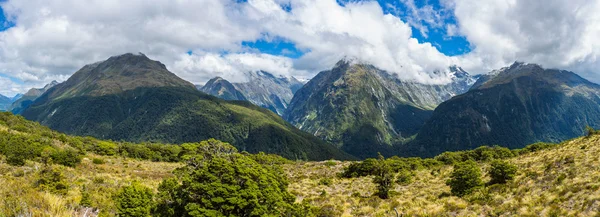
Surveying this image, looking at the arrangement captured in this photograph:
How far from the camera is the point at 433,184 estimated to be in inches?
1587

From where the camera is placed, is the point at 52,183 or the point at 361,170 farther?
the point at 361,170

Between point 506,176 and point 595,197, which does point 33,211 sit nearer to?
point 595,197

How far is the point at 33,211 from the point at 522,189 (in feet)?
102

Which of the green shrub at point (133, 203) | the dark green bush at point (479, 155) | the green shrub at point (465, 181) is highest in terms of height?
the dark green bush at point (479, 155)

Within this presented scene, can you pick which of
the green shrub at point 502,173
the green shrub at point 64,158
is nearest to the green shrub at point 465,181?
the green shrub at point 502,173

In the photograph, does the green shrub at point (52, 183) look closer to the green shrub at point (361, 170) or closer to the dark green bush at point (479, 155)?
the green shrub at point (361, 170)

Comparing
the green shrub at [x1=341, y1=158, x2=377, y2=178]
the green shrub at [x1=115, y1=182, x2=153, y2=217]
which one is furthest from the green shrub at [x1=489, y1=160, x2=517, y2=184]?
the green shrub at [x1=115, y1=182, x2=153, y2=217]

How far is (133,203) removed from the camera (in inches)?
795

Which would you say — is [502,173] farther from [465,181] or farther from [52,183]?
[52,183]

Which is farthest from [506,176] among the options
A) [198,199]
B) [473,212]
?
[198,199]

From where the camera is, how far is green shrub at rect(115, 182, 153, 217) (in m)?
19.6

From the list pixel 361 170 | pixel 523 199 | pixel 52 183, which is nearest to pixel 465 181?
pixel 523 199

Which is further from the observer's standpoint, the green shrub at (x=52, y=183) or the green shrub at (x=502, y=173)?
the green shrub at (x=502, y=173)

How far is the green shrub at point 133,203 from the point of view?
19.6m
